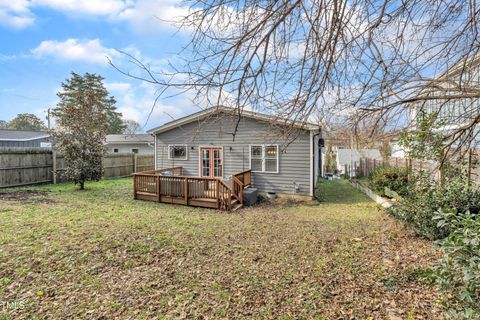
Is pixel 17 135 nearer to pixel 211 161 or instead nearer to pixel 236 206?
pixel 211 161

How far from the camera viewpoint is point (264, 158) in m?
9.88

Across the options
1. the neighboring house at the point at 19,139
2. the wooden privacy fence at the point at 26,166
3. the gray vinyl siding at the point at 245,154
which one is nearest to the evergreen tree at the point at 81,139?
the wooden privacy fence at the point at 26,166

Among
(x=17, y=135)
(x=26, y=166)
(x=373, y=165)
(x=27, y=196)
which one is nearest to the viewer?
(x=27, y=196)

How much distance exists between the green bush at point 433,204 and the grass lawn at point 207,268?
34 centimetres

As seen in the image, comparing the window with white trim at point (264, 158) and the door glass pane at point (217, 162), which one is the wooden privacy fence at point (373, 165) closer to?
the window with white trim at point (264, 158)

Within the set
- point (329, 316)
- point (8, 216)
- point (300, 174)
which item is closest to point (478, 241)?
point (329, 316)

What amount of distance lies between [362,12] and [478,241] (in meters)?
2.11

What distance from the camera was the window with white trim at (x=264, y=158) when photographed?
974cm

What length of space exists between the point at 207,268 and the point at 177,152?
26.7ft

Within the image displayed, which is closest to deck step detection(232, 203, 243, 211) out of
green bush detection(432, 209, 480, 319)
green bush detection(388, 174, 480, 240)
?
green bush detection(388, 174, 480, 240)

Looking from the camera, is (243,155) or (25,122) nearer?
(243,155)

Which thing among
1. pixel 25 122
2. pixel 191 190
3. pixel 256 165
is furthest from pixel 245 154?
pixel 25 122

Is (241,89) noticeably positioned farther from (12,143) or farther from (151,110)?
(12,143)

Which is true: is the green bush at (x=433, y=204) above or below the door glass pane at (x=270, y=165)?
below
